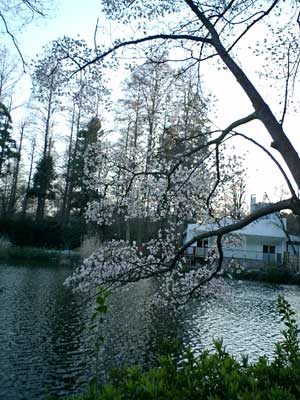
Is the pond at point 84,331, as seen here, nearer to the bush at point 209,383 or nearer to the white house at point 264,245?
the bush at point 209,383

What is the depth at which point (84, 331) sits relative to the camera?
29.2 ft

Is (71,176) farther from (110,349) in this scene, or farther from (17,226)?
(110,349)

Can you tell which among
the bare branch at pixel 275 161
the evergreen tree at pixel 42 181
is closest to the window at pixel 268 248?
the evergreen tree at pixel 42 181

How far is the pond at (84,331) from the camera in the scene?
637 centimetres

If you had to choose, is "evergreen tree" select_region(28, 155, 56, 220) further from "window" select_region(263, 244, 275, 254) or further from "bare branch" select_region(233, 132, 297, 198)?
"bare branch" select_region(233, 132, 297, 198)

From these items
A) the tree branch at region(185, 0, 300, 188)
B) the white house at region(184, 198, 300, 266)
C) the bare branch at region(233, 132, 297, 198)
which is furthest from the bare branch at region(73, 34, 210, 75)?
the white house at region(184, 198, 300, 266)

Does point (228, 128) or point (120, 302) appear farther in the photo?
point (120, 302)

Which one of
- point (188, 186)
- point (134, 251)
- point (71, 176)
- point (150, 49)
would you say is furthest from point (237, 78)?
point (71, 176)

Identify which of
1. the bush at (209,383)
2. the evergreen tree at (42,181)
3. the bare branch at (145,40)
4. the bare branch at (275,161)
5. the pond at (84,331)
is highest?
the evergreen tree at (42,181)

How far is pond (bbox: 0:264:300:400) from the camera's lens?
637 centimetres

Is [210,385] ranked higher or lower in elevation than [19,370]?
higher

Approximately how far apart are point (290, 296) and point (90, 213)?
38.2ft

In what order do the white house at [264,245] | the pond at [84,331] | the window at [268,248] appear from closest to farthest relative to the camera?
the pond at [84,331], the white house at [264,245], the window at [268,248]

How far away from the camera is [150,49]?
20.1 ft
